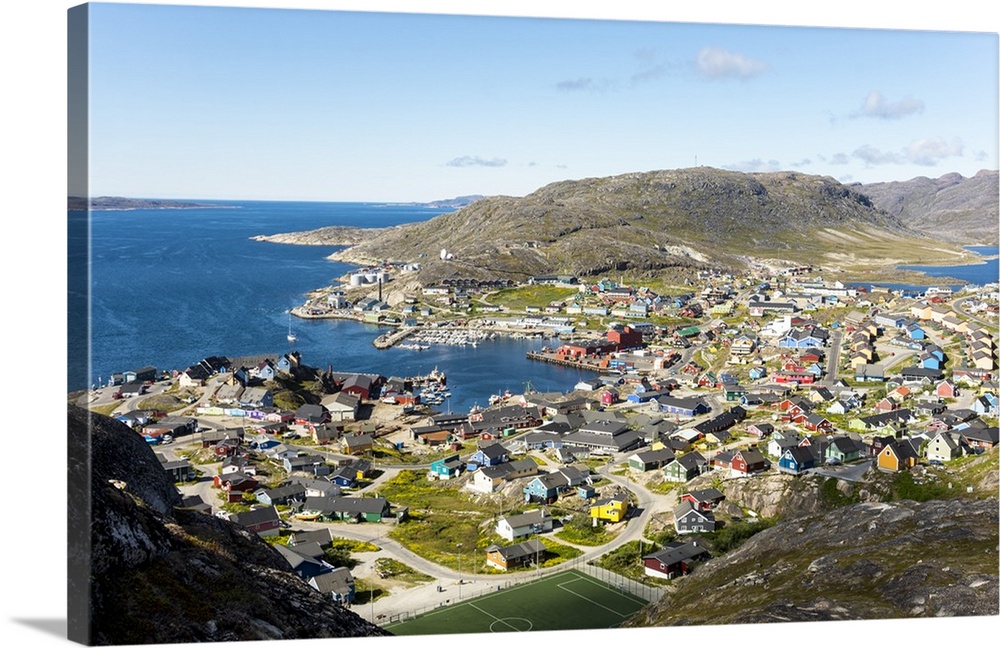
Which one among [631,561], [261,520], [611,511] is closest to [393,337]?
[261,520]

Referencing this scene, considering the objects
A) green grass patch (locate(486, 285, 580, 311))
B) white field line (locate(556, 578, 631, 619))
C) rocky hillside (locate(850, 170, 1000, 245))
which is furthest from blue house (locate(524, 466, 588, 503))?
rocky hillside (locate(850, 170, 1000, 245))

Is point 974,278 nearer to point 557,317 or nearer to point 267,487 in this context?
point 557,317

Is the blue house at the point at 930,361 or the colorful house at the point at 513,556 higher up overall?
the blue house at the point at 930,361

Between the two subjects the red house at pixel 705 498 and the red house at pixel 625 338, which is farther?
the red house at pixel 625 338

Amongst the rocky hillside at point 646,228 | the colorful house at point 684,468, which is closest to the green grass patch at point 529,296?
the rocky hillside at point 646,228

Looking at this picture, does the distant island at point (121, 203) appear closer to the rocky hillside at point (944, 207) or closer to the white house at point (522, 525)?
the white house at point (522, 525)

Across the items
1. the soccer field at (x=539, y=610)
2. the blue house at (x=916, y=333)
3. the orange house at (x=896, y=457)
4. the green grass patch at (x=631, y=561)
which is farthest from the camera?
the blue house at (x=916, y=333)
